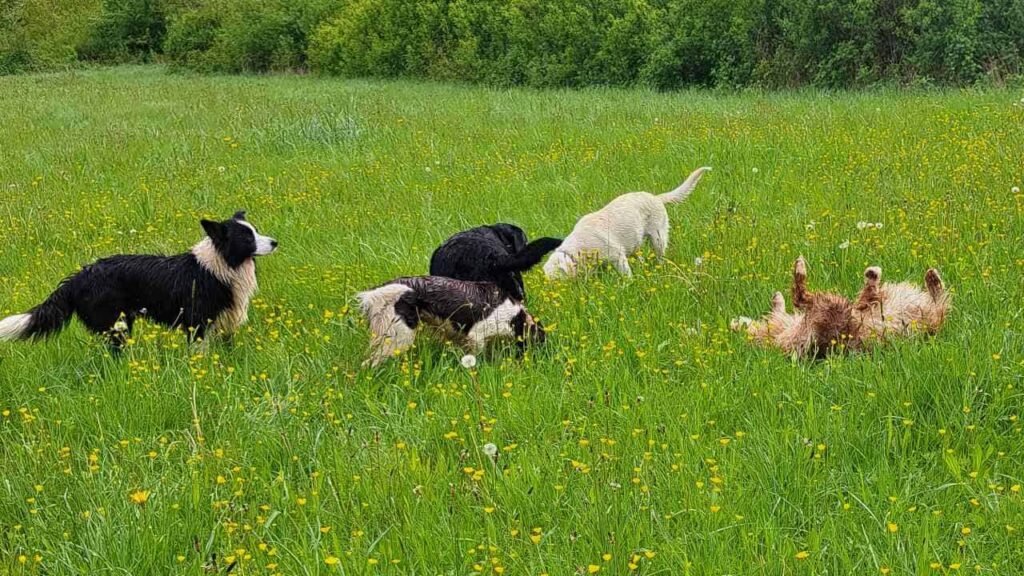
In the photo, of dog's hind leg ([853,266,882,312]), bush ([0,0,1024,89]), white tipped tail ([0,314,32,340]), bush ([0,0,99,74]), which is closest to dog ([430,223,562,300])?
dog's hind leg ([853,266,882,312])

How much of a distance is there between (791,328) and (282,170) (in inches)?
285

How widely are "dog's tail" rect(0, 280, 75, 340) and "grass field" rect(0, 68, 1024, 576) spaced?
188mm

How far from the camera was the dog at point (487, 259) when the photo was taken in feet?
15.6

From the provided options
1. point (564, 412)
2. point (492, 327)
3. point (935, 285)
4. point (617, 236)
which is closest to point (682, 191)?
point (617, 236)

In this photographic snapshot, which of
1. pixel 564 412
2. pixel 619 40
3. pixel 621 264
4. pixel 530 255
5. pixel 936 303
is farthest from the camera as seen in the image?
pixel 619 40

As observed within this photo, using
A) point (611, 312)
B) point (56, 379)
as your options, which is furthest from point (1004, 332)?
point (56, 379)

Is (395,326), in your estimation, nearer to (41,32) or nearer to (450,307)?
(450,307)

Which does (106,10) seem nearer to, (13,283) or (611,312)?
(13,283)

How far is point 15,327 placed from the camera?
4582 mm

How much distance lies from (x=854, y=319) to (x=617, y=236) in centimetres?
207

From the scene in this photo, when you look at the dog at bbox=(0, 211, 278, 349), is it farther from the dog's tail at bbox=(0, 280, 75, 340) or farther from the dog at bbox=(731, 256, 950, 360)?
the dog at bbox=(731, 256, 950, 360)

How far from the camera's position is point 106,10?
44.2 m

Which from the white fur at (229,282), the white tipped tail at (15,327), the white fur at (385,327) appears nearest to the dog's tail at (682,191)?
the white fur at (385,327)

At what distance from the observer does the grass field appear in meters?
2.73
